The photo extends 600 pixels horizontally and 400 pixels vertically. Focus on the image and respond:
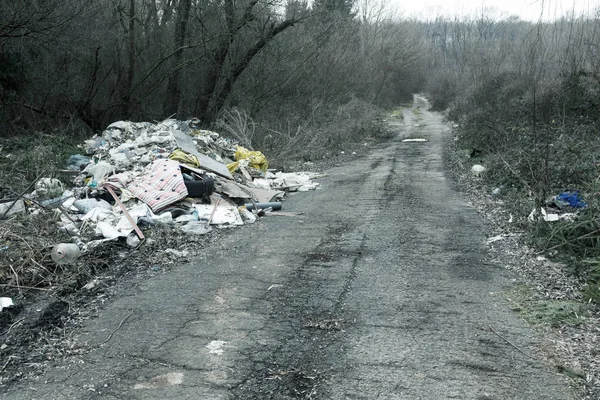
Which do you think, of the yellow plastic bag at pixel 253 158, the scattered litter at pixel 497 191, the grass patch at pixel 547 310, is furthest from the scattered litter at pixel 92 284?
the scattered litter at pixel 497 191

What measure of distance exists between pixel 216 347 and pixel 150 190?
16.8ft

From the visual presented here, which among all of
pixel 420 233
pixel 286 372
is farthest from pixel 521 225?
pixel 286 372

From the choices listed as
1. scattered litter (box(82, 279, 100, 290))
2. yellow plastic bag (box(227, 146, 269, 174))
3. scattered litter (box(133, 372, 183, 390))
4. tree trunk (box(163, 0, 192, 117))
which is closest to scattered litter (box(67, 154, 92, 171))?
yellow plastic bag (box(227, 146, 269, 174))

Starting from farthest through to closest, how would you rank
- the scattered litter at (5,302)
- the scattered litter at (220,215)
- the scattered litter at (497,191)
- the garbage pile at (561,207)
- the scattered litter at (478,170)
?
the scattered litter at (478,170)
the scattered litter at (497,191)
the scattered litter at (220,215)
the garbage pile at (561,207)
the scattered litter at (5,302)

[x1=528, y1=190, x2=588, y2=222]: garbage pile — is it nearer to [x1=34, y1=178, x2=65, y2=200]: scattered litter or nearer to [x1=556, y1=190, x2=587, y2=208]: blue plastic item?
[x1=556, y1=190, x2=587, y2=208]: blue plastic item

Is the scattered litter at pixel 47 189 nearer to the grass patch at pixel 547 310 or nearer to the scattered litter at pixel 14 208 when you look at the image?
the scattered litter at pixel 14 208

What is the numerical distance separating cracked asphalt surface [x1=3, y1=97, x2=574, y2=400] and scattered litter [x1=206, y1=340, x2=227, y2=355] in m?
0.02

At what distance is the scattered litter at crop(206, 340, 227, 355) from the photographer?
4273 millimetres

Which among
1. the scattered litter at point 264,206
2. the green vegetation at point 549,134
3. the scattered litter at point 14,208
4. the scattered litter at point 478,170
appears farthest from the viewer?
the scattered litter at point 478,170

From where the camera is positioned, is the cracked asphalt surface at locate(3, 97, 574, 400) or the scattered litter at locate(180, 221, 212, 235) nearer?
the cracked asphalt surface at locate(3, 97, 574, 400)

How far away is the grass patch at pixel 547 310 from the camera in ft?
15.9

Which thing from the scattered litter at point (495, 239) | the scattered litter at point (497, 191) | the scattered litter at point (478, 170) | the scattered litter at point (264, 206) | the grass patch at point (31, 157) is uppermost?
the grass patch at point (31, 157)

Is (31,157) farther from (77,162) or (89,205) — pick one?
(89,205)

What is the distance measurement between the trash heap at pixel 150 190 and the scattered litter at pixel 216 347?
2.60 m
